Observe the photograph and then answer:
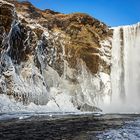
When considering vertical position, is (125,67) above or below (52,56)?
below

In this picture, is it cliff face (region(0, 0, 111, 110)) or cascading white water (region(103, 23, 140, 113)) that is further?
cascading white water (region(103, 23, 140, 113))

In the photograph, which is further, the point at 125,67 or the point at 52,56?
the point at 125,67

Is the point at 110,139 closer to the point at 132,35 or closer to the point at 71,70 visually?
the point at 71,70

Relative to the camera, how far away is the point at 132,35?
67188mm

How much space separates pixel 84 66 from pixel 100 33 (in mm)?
10283

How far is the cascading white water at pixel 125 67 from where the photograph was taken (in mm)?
62281

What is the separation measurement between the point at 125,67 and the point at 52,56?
1706 centimetres

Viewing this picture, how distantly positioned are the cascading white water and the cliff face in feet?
5.57

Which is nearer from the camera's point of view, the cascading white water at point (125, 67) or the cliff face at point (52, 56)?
the cliff face at point (52, 56)

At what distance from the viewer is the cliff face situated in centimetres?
4294

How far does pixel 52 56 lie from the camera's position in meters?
55.4

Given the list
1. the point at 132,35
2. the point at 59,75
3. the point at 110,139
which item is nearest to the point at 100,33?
the point at 132,35

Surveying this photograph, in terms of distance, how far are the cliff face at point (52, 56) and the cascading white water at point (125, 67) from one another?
170 cm

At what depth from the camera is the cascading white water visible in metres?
62.3
